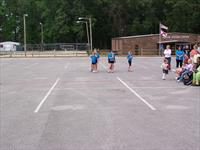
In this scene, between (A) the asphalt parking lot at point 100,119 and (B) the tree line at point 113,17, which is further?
(B) the tree line at point 113,17

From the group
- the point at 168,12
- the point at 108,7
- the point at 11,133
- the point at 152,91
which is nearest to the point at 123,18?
the point at 108,7

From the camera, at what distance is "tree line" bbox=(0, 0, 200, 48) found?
3575 inches

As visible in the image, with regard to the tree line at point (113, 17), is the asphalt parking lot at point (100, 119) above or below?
below

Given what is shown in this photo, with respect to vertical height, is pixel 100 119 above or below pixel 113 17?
below

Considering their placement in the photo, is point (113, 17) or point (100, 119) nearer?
point (100, 119)

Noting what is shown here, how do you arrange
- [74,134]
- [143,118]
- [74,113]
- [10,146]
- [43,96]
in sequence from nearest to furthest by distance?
[10,146] < [74,134] < [143,118] < [74,113] < [43,96]

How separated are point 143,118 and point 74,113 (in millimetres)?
1832

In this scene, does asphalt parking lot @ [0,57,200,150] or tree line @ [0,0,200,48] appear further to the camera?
tree line @ [0,0,200,48]

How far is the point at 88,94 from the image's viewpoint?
14453 millimetres

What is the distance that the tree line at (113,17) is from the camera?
90.8 meters

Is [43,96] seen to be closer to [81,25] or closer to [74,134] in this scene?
[74,134]

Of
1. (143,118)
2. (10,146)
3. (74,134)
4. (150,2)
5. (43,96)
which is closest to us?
(10,146)

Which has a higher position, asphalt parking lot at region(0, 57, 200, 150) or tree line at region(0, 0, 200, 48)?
tree line at region(0, 0, 200, 48)

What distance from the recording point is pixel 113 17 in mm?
100125
